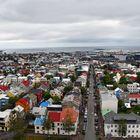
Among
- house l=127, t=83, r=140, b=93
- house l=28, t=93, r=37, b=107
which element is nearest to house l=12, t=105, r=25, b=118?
house l=28, t=93, r=37, b=107

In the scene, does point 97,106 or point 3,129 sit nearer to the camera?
point 3,129

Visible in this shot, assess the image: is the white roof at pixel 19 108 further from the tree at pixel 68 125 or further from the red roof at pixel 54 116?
the tree at pixel 68 125

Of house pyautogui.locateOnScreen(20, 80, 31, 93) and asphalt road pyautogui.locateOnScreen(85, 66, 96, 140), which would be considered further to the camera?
house pyautogui.locateOnScreen(20, 80, 31, 93)

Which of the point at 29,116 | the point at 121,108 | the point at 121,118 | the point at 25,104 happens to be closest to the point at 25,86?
the point at 25,104

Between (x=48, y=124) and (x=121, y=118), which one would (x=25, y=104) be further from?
(x=121, y=118)

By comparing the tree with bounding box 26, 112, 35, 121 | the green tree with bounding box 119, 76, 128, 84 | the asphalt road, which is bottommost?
the asphalt road

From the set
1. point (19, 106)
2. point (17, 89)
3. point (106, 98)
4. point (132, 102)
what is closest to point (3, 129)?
point (19, 106)

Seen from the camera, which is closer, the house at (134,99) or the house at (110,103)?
the house at (110,103)

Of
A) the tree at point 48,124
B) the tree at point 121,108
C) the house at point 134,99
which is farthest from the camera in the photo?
the house at point 134,99

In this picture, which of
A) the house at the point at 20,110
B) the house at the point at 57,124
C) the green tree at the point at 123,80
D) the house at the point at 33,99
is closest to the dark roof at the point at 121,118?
the house at the point at 57,124

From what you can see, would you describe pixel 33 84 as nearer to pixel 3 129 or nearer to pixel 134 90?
pixel 134 90

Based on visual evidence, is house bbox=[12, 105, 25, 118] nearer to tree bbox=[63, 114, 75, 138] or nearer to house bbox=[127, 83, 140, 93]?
tree bbox=[63, 114, 75, 138]
